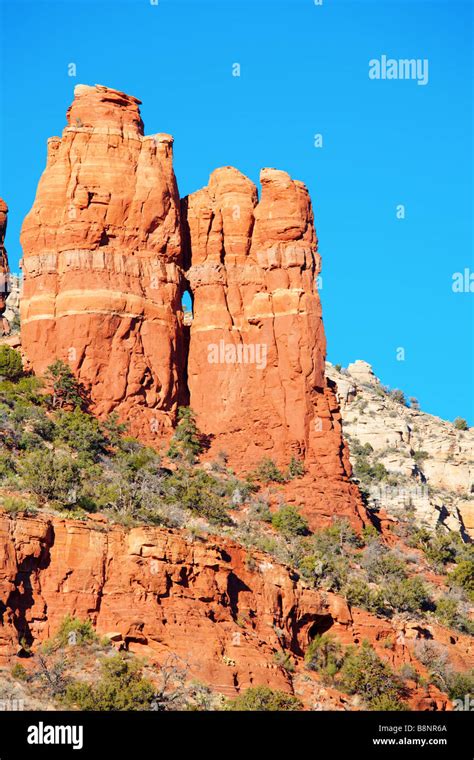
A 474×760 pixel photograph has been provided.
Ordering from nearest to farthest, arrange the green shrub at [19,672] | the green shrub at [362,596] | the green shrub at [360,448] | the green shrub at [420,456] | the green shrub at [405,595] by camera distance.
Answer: the green shrub at [19,672] < the green shrub at [362,596] < the green shrub at [405,595] < the green shrub at [360,448] < the green shrub at [420,456]

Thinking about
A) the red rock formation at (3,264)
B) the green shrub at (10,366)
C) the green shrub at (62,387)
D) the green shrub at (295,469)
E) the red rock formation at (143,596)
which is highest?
the red rock formation at (3,264)

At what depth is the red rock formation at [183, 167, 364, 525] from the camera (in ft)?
238

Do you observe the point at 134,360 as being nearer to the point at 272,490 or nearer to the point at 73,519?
the point at 272,490

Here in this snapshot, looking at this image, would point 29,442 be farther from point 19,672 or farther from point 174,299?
point 19,672

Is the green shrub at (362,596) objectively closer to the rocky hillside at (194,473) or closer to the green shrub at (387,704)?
the rocky hillside at (194,473)

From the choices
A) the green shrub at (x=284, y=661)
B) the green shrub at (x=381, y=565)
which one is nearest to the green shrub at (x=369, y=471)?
the green shrub at (x=381, y=565)

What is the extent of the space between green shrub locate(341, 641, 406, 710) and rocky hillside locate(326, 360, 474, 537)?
23.7 metres

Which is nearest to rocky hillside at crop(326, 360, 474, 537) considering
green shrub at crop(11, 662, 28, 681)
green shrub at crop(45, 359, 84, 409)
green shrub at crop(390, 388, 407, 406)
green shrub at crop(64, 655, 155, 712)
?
green shrub at crop(390, 388, 407, 406)

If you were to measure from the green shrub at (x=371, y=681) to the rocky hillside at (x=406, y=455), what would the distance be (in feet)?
77.6

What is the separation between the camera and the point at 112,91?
76.1 metres

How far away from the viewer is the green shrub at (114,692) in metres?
50.2
